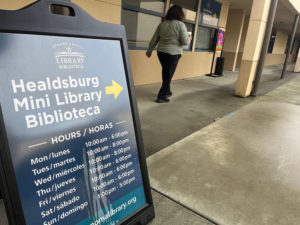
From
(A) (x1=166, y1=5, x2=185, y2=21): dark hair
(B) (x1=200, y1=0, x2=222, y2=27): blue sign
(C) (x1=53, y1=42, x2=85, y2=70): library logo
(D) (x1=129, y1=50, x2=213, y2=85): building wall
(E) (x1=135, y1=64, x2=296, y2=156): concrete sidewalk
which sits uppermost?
(B) (x1=200, y1=0, x2=222, y2=27): blue sign

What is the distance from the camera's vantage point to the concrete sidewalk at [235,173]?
1.52 meters

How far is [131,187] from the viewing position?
3.86ft

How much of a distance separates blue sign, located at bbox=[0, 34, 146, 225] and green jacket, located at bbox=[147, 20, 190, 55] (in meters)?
2.61

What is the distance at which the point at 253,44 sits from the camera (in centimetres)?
456

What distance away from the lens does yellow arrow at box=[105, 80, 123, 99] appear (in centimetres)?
109

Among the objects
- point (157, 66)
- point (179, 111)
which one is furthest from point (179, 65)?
point (179, 111)

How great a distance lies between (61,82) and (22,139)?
10.7 inches

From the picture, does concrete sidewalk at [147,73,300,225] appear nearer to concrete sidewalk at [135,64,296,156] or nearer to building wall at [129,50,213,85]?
concrete sidewalk at [135,64,296,156]

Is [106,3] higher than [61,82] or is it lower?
higher

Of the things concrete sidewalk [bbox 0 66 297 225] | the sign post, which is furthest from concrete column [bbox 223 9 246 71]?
the sign post

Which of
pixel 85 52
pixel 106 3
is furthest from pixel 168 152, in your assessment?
pixel 106 3

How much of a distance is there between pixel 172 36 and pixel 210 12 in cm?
437

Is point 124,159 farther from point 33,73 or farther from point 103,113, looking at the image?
point 33,73

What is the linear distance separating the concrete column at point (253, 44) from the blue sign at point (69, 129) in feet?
14.0
